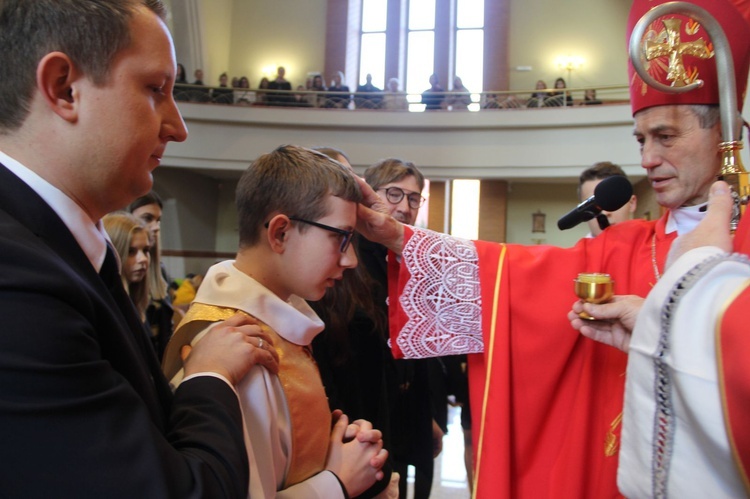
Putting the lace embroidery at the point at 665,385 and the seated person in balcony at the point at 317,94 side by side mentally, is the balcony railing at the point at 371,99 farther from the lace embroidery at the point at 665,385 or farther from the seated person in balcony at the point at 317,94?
the lace embroidery at the point at 665,385

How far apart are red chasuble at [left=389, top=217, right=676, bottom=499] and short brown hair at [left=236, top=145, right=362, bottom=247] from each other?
1.46 feet

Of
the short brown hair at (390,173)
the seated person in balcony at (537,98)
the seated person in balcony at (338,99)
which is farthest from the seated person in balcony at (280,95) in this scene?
the short brown hair at (390,173)

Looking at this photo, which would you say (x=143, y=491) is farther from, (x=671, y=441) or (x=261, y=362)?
(x=671, y=441)

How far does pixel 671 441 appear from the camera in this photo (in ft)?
2.73

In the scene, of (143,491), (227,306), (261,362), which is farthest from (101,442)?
Result: (227,306)

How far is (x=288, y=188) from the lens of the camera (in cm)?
139

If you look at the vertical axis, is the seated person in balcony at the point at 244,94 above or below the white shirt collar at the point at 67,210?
above

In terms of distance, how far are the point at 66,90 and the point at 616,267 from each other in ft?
4.98

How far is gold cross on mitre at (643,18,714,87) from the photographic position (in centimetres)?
170

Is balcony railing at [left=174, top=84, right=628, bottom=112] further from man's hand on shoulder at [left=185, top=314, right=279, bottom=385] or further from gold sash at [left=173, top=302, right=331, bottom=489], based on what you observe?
man's hand on shoulder at [left=185, top=314, right=279, bottom=385]

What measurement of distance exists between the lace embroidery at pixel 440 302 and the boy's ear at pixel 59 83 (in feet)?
3.65

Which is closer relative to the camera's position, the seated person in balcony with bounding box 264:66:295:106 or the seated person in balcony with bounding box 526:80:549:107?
the seated person in balcony with bounding box 526:80:549:107

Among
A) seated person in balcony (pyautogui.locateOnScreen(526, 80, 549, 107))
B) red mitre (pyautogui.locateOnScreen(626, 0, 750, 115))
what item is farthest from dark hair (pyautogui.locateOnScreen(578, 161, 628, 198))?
seated person in balcony (pyautogui.locateOnScreen(526, 80, 549, 107))

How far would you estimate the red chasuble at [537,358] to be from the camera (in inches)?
62.4
